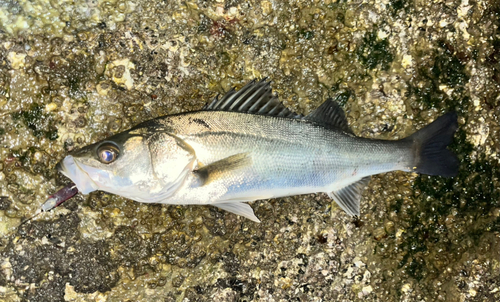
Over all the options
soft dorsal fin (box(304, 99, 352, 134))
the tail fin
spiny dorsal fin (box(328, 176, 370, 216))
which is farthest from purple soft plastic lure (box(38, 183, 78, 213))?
the tail fin

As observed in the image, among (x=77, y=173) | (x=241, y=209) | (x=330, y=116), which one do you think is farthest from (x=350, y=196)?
(x=77, y=173)

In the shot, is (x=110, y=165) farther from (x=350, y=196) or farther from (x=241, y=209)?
(x=350, y=196)

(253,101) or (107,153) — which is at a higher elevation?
(253,101)

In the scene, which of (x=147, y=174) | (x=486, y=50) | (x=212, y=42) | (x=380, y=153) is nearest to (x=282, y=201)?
(x=380, y=153)

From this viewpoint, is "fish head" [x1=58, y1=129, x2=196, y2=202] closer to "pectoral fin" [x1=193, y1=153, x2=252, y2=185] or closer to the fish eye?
the fish eye

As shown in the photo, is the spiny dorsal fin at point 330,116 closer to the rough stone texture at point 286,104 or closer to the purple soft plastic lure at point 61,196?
the rough stone texture at point 286,104

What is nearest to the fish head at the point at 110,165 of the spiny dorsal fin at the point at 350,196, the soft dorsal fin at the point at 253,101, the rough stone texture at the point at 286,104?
the rough stone texture at the point at 286,104

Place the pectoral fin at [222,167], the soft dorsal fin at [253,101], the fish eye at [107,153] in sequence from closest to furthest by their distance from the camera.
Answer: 1. the fish eye at [107,153]
2. the pectoral fin at [222,167]
3. the soft dorsal fin at [253,101]

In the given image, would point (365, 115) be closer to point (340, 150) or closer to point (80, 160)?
point (340, 150)
